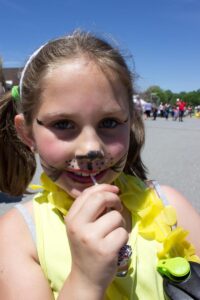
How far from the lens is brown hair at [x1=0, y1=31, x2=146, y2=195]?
1.29 meters

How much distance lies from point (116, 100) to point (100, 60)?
0.50 ft

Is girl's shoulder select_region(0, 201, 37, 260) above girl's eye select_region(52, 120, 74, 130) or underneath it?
underneath

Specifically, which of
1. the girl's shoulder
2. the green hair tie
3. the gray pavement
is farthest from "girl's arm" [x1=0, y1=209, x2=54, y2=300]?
the gray pavement

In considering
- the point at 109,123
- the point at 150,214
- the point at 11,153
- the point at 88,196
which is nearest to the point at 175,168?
the point at 11,153

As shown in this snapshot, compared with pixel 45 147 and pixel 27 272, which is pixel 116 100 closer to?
pixel 45 147

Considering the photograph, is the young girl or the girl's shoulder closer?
the young girl

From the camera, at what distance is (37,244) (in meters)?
1.24

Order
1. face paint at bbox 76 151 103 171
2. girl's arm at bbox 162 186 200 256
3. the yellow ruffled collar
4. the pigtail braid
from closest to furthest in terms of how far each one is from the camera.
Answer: face paint at bbox 76 151 103 171 → the yellow ruffled collar → girl's arm at bbox 162 186 200 256 → the pigtail braid

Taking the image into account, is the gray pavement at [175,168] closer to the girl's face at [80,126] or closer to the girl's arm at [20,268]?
the girl's arm at [20,268]

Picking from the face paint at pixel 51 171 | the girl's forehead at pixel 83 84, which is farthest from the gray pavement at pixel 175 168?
the girl's forehead at pixel 83 84

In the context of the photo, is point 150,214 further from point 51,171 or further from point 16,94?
point 16,94

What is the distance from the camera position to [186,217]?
1432mm

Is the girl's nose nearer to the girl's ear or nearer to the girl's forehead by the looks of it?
the girl's forehead

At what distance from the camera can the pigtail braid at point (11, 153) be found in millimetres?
1626
